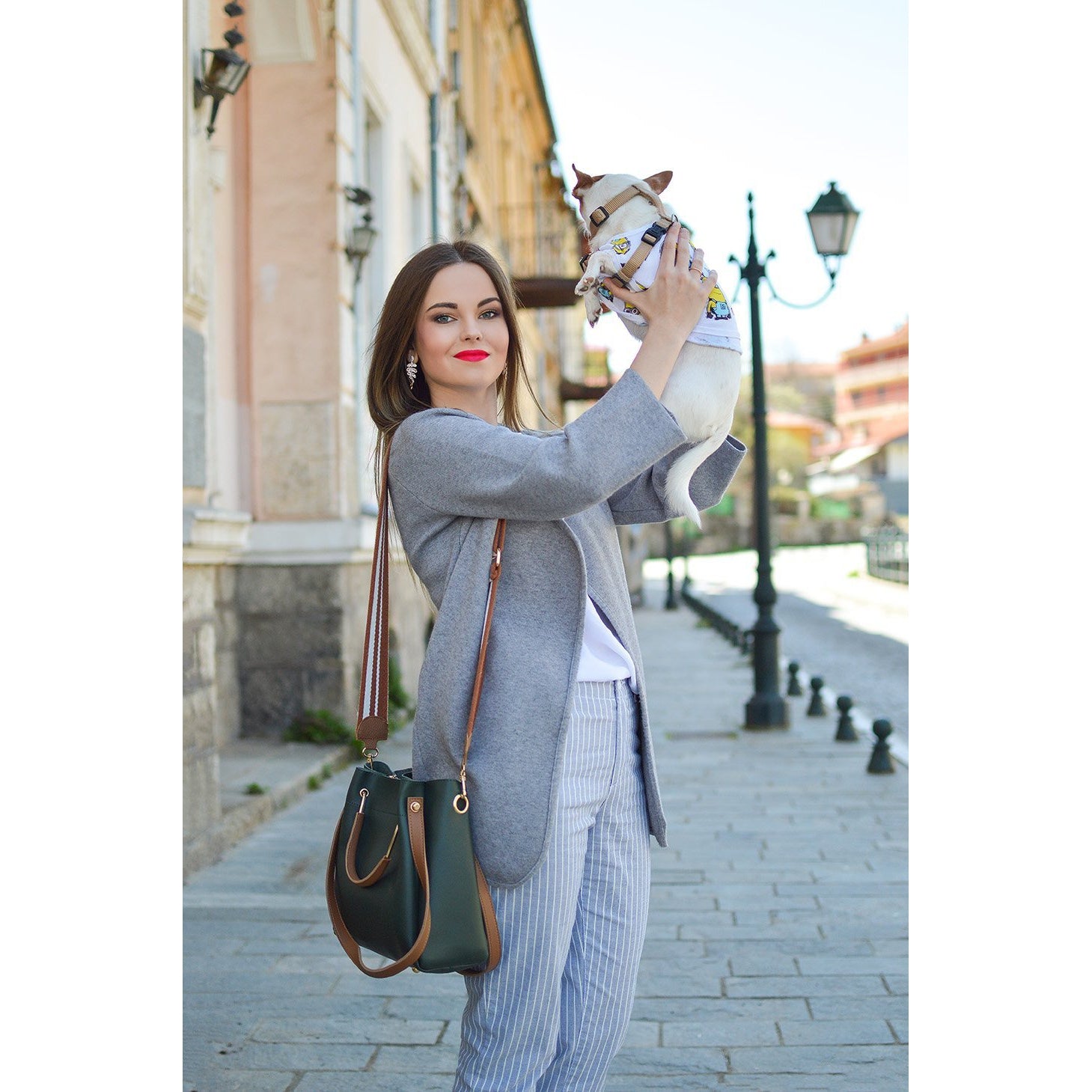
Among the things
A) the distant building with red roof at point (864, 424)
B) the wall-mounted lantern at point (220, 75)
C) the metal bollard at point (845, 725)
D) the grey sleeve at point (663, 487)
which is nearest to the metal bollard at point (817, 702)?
the metal bollard at point (845, 725)

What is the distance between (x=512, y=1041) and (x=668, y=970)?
2.39m

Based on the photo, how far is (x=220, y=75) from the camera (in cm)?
601

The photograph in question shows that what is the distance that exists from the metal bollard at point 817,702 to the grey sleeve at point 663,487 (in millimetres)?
9047

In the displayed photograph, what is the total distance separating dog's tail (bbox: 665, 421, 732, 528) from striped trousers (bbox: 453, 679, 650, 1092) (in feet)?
1.08

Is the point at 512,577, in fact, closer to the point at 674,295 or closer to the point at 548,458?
the point at 548,458

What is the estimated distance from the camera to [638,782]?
7.39ft

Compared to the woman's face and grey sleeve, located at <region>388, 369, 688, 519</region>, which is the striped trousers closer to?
grey sleeve, located at <region>388, 369, 688, 519</region>

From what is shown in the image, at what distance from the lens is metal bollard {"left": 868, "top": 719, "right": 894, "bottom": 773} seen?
26.5 ft

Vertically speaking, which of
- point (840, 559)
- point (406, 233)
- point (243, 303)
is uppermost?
point (406, 233)

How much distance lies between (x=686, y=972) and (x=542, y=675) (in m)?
2.59

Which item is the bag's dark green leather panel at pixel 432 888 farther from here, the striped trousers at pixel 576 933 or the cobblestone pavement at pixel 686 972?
the cobblestone pavement at pixel 686 972
